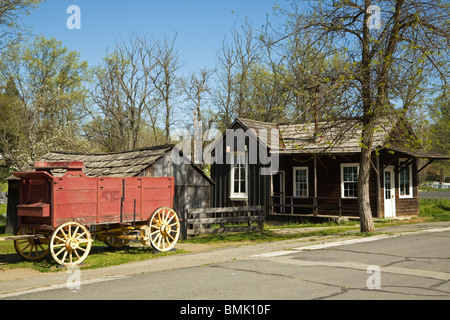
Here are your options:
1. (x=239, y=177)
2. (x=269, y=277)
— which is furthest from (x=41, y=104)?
(x=269, y=277)

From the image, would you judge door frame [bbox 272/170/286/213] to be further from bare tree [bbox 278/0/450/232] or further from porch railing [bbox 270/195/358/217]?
bare tree [bbox 278/0/450/232]

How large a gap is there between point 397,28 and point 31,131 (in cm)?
2813

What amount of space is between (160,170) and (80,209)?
19.8 feet

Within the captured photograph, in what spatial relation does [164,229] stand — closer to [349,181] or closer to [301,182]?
[349,181]

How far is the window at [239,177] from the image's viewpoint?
25.5m

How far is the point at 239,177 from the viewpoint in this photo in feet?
84.6

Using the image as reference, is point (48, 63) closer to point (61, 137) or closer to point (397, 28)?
point (61, 137)

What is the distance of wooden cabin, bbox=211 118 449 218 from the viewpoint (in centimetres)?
2330

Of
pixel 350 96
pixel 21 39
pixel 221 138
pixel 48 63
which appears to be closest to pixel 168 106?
pixel 48 63

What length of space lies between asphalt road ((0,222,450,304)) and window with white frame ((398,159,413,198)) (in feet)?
40.1

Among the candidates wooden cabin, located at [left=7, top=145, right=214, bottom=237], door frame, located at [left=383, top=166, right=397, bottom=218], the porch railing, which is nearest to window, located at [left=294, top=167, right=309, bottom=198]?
the porch railing

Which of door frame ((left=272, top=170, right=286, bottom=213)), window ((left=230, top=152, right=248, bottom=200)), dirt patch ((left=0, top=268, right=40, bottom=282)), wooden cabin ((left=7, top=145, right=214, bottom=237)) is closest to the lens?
dirt patch ((left=0, top=268, right=40, bottom=282))

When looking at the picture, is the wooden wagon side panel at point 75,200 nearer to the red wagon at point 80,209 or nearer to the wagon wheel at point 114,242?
the red wagon at point 80,209

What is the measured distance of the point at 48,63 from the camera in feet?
145
